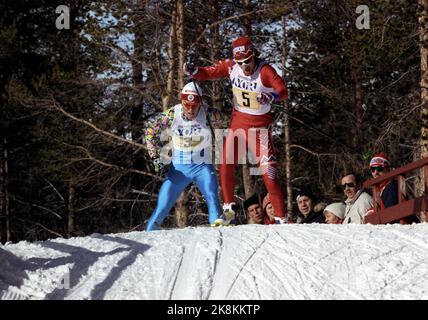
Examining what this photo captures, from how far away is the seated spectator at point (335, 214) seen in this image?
979 centimetres

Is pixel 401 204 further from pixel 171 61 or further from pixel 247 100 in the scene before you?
pixel 171 61

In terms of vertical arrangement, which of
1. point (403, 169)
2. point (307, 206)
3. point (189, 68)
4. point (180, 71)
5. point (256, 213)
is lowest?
→ point (256, 213)

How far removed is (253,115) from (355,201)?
137cm

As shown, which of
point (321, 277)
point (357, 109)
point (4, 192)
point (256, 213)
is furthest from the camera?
point (357, 109)

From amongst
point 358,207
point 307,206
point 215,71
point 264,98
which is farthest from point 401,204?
point 215,71

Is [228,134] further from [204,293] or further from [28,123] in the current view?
[28,123]

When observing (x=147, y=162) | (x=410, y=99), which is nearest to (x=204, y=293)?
(x=410, y=99)

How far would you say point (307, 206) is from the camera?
983 cm

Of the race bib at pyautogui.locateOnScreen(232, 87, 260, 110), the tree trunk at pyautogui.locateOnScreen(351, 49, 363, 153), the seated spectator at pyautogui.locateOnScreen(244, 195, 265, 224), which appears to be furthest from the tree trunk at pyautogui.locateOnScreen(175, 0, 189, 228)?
the race bib at pyautogui.locateOnScreen(232, 87, 260, 110)

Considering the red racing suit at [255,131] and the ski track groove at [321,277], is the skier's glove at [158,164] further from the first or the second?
the ski track groove at [321,277]

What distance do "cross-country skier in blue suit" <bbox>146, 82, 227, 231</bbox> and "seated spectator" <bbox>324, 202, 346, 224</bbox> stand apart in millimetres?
1081

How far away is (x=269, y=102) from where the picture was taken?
31.6ft

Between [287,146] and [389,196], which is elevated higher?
[287,146]

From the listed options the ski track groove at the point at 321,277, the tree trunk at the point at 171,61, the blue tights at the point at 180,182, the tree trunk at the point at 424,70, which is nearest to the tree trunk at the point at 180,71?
the tree trunk at the point at 171,61
